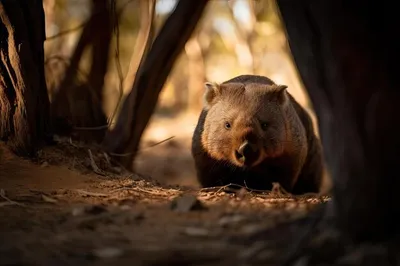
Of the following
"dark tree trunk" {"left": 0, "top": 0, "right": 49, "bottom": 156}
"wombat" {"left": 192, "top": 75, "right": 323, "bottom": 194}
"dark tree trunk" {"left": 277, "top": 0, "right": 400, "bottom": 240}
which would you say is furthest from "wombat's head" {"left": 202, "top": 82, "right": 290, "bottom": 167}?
"dark tree trunk" {"left": 277, "top": 0, "right": 400, "bottom": 240}

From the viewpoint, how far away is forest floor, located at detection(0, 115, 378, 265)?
3264 millimetres

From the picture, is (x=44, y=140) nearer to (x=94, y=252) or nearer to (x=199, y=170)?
(x=199, y=170)

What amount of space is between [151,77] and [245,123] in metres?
2.40

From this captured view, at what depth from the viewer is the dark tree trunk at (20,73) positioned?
582 cm

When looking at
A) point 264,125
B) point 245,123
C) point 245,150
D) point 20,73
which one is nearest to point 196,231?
point 245,150

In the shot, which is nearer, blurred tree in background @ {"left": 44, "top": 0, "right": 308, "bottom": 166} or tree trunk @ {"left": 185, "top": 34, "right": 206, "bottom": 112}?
blurred tree in background @ {"left": 44, "top": 0, "right": 308, "bottom": 166}

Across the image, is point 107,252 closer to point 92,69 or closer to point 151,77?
point 151,77

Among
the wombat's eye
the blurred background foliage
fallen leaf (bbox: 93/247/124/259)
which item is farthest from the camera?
the blurred background foliage

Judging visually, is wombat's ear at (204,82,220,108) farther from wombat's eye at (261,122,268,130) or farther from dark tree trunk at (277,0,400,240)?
dark tree trunk at (277,0,400,240)

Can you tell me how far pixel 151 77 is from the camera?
7.96m

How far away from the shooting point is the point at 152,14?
7.73 metres

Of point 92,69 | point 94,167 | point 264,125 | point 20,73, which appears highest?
point 92,69

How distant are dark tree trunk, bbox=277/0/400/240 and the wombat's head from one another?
2508 mm

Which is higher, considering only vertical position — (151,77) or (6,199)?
(151,77)
